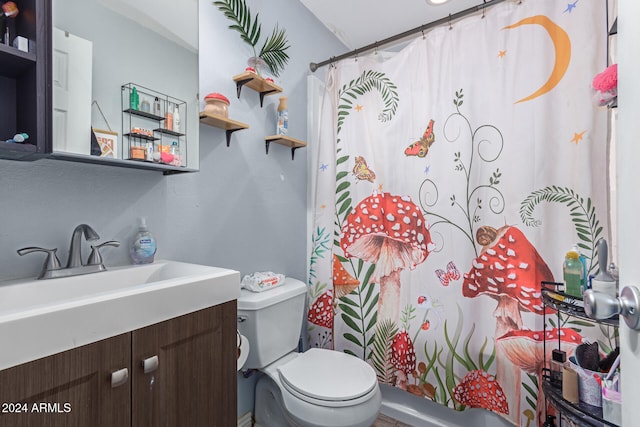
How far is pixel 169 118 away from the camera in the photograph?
47.4 inches

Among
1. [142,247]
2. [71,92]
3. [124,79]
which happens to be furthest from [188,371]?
[124,79]

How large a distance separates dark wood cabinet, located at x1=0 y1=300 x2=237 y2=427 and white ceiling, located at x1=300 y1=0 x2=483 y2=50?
1.87 m

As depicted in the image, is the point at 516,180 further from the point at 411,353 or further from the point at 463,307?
the point at 411,353

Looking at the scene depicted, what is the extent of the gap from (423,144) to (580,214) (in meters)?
0.71

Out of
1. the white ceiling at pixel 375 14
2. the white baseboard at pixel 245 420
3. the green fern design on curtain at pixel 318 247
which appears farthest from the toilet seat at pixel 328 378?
the white ceiling at pixel 375 14

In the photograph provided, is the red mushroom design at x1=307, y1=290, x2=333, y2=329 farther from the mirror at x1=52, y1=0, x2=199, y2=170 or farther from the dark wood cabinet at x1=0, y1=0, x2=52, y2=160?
the dark wood cabinet at x1=0, y1=0, x2=52, y2=160

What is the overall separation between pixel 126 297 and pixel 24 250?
0.42m

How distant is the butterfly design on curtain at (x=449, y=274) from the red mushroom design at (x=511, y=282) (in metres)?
0.10

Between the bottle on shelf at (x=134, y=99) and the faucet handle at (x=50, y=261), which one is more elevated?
the bottle on shelf at (x=134, y=99)

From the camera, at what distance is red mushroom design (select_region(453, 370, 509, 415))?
1.41 metres

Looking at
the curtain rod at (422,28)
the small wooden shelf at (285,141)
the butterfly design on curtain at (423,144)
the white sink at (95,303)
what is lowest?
the white sink at (95,303)

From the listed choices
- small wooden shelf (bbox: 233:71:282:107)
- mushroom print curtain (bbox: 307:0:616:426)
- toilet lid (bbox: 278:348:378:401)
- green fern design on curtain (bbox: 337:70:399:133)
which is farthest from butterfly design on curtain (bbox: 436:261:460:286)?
small wooden shelf (bbox: 233:71:282:107)

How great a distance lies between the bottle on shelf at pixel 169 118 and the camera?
1198 mm

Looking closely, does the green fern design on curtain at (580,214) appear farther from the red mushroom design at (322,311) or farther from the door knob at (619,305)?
the red mushroom design at (322,311)
